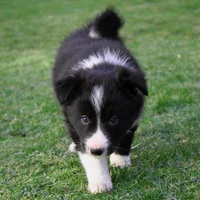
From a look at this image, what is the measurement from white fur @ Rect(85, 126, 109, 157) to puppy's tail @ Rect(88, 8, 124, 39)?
6.71 ft

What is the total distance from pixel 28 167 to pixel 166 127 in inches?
68.2

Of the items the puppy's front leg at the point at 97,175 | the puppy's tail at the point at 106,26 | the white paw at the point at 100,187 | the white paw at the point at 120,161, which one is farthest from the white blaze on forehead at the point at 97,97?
the puppy's tail at the point at 106,26

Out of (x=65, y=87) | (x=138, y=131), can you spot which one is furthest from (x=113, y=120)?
(x=138, y=131)

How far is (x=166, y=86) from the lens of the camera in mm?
6434

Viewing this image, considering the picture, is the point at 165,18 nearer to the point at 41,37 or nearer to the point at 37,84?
the point at 41,37

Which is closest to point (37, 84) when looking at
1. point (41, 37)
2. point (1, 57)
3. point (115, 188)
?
point (1, 57)

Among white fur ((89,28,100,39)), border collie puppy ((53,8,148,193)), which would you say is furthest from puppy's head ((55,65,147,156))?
white fur ((89,28,100,39))

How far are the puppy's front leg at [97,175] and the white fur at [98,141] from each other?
34 cm

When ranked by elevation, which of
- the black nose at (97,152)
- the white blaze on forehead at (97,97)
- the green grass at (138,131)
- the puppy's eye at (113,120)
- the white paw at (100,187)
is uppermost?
the white blaze on forehead at (97,97)

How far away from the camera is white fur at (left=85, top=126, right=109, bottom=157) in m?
3.12

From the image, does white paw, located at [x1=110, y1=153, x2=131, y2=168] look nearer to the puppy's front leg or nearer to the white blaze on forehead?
the puppy's front leg

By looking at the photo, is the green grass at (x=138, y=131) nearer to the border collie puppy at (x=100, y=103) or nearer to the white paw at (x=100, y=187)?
the white paw at (x=100, y=187)

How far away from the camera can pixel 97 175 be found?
3572mm

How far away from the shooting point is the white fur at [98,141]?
312cm
